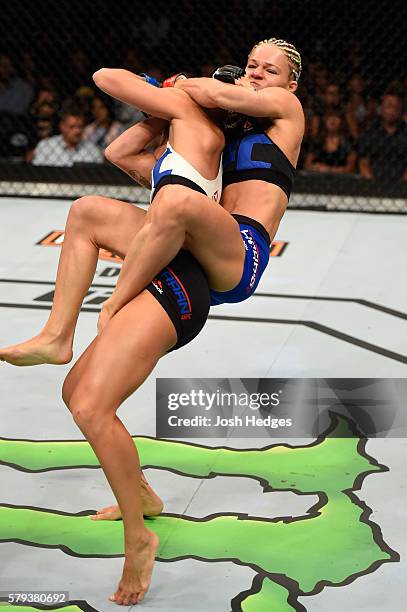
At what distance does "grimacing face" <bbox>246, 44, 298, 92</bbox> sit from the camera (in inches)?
112

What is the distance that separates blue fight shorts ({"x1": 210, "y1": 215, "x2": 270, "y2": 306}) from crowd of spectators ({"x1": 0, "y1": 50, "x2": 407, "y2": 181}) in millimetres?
Answer: 3754

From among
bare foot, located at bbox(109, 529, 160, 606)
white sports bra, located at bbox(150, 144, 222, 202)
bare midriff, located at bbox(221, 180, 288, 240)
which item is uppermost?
white sports bra, located at bbox(150, 144, 222, 202)

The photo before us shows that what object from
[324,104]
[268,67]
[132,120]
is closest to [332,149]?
[324,104]

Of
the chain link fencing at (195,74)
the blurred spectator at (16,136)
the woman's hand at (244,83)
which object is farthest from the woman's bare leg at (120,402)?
the blurred spectator at (16,136)

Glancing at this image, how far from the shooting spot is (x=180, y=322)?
249 centimetres

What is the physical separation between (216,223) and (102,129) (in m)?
4.35

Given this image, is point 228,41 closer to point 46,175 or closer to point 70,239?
point 46,175

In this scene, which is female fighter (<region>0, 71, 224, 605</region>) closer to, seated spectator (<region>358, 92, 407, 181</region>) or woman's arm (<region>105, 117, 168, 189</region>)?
woman's arm (<region>105, 117, 168, 189</region>)

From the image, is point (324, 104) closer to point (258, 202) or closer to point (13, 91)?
point (13, 91)

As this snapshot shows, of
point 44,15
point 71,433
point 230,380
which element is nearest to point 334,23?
point 44,15

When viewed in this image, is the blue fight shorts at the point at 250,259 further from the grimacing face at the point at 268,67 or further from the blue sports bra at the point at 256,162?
the grimacing face at the point at 268,67

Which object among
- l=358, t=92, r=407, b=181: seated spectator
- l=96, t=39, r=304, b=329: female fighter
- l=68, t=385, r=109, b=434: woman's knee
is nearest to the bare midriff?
l=96, t=39, r=304, b=329: female fighter

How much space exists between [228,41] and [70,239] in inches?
165

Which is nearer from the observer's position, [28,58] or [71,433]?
[71,433]
